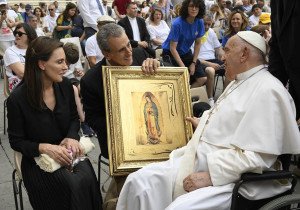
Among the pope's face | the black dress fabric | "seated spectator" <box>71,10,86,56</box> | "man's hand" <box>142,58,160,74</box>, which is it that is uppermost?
the pope's face

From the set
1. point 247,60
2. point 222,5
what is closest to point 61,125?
point 247,60

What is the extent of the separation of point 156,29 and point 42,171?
6.00 metres

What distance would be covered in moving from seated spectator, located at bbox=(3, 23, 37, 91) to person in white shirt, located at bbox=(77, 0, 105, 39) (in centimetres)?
221

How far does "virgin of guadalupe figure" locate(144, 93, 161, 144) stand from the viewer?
2.97 metres

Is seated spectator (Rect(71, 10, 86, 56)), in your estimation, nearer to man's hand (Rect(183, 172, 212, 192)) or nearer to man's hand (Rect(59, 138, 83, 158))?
man's hand (Rect(59, 138, 83, 158))

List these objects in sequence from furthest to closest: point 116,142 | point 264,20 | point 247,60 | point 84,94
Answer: point 264,20, point 84,94, point 116,142, point 247,60

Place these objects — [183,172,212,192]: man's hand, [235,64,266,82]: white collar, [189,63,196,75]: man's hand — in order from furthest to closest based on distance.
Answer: [189,63,196,75]: man's hand → [235,64,266,82]: white collar → [183,172,212,192]: man's hand

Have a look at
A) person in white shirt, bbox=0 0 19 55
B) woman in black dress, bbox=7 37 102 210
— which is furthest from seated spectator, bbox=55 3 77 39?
woman in black dress, bbox=7 37 102 210

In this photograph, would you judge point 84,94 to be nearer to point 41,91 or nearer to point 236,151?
point 41,91

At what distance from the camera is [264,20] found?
258 inches

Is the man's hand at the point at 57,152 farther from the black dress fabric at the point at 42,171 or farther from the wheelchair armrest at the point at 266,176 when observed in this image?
the wheelchair armrest at the point at 266,176

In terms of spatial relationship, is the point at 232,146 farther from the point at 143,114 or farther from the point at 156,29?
the point at 156,29

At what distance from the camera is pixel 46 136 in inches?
120

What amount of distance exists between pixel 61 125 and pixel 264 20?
4412 millimetres
